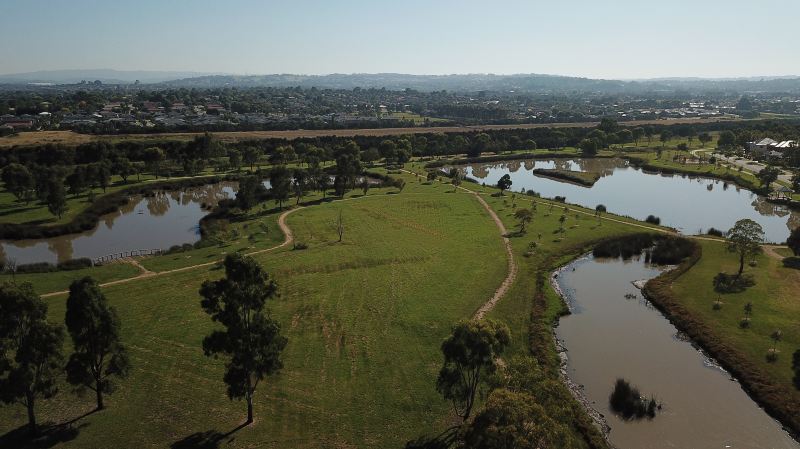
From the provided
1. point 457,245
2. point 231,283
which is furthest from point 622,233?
point 231,283

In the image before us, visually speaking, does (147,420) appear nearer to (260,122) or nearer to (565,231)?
(565,231)

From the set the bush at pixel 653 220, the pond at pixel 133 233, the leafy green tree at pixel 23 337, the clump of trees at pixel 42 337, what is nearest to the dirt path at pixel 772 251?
the bush at pixel 653 220

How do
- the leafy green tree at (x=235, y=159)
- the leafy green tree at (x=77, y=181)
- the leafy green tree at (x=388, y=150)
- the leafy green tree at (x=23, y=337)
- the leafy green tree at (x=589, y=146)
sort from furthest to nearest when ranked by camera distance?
the leafy green tree at (x=589, y=146), the leafy green tree at (x=388, y=150), the leafy green tree at (x=235, y=159), the leafy green tree at (x=77, y=181), the leafy green tree at (x=23, y=337)

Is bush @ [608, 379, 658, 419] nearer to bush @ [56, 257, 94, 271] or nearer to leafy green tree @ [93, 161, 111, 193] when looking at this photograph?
bush @ [56, 257, 94, 271]

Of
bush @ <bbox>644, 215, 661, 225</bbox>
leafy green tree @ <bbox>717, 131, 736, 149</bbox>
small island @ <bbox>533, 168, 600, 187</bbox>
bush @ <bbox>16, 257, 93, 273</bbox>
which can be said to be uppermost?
leafy green tree @ <bbox>717, 131, 736, 149</bbox>

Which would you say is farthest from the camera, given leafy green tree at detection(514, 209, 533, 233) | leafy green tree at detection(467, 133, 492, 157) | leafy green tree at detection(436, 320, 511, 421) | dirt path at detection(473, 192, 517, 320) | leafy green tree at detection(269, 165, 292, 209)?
leafy green tree at detection(467, 133, 492, 157)

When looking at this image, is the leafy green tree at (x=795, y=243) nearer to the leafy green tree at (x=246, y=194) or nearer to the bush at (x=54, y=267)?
the leafy green tree at (x=246, y=194)

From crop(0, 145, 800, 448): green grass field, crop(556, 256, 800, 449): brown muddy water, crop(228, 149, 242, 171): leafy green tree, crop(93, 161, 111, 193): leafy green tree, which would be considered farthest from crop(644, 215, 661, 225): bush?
crop(93, 161, 111, 193): leafy green tree
